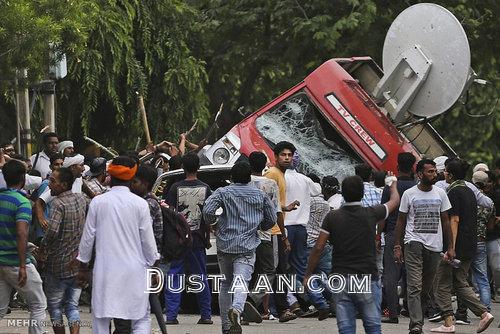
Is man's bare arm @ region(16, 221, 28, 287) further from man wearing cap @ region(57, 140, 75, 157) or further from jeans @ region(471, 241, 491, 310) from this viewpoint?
jeans @ region(471, 241, 491, 310)

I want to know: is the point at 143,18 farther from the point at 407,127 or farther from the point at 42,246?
the point at 42,246

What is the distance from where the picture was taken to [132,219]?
422 inches

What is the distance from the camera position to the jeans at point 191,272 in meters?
15.4

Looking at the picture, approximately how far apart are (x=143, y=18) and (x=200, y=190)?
33.8 feet

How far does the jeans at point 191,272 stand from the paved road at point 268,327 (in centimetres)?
18

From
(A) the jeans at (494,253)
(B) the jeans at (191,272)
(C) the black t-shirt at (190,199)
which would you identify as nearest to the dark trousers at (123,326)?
(C) the black t-shirt at (190,199)

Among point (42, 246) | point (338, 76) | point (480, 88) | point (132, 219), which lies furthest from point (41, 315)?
point (480, 88)

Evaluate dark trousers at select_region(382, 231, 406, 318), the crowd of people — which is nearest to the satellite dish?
the crowd of people

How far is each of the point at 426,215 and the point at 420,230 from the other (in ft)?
0.52

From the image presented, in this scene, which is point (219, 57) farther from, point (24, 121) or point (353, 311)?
point (353, 311)

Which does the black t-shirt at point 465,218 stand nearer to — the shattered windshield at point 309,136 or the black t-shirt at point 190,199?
the black t-shirt at point 190,199

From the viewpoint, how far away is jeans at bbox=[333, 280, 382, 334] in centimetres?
1159

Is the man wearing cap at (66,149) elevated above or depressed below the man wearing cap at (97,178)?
above

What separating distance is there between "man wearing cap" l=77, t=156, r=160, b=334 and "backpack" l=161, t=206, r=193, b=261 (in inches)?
106
